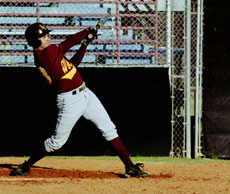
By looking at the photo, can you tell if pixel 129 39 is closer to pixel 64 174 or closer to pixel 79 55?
pixel 79 55

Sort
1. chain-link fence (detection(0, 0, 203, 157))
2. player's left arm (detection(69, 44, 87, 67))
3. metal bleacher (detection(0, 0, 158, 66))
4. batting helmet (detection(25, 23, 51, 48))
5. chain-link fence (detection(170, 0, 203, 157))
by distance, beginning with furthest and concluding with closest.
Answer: metal bleacher (detection(0, 0, 158, 66)) < chain-link fence (detection(0, 0, 203, 157)) < chain-link fence (detection(170, 0, 203, 157)) < player's left arm (detection(69, 44, 87, 67)) < batting helmet (detection(25, 23, 51, 48))

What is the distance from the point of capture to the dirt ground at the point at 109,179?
18.7ft

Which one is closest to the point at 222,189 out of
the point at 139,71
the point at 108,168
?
the point at 108,168

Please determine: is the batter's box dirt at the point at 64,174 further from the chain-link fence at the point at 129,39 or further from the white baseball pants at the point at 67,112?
the chain-link fence at the point at 129,39

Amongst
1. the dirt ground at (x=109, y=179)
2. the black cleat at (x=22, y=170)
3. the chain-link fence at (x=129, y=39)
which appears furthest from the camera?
the chain-link fence at (x=129, y=39)

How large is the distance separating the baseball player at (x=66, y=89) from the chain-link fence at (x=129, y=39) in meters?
2.09

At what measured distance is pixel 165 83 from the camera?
8539 mm

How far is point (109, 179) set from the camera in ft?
21.0

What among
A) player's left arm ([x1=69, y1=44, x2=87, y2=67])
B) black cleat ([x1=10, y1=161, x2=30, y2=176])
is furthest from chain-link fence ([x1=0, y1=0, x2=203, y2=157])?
black cleat ([x1=10, y1=161, x2=30, y2=176])

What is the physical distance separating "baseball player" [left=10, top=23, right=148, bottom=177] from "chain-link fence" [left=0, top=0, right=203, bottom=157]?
2089mm

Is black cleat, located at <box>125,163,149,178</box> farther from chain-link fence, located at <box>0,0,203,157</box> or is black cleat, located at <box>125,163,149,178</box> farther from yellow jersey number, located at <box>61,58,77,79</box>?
chain-link fence, located at <box>0,0,203,157</box>

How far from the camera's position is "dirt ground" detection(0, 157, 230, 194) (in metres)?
5.69

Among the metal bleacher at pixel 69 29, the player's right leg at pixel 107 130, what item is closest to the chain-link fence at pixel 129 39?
the metal bleacher at pixel 69 29

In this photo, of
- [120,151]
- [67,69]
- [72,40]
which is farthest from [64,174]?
[72,40]
